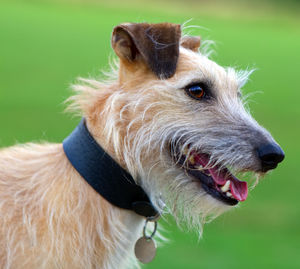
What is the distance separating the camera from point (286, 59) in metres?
29.4

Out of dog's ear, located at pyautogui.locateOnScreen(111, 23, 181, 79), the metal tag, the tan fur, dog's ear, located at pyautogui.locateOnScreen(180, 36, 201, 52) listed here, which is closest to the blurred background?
dog's ear, located at pyautogui.locateOnScreen(180, 36, 201, 52)

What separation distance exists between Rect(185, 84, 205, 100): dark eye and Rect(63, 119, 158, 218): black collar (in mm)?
724

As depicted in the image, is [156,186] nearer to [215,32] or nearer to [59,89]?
[59,89]

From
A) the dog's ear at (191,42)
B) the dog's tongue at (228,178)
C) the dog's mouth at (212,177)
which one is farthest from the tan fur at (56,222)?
the dog's ear at (191,42)

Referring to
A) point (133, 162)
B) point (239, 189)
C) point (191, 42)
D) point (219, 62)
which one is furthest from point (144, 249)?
point (219, 62)

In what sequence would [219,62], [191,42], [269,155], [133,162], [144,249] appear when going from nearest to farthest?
[269,155], [133,162], [144,249], [191,42], [219,62]

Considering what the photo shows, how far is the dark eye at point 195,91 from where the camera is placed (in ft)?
14.4

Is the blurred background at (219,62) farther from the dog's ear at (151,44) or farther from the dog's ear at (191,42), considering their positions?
the dog's ear at (151,44)

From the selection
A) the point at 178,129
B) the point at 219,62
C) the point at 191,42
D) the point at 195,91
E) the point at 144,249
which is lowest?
the point at 219,62

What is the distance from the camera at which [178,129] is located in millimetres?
4305

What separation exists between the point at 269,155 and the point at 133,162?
3.08 ft

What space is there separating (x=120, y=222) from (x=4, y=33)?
2600 cm

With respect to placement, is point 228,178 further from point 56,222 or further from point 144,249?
point 56,222

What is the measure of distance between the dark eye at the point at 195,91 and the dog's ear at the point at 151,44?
16cm
